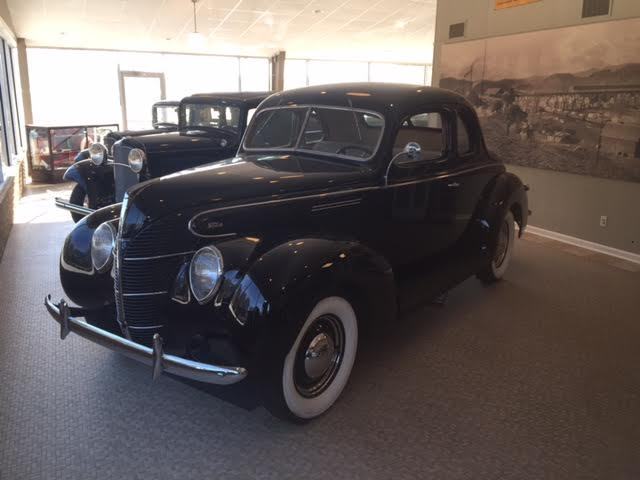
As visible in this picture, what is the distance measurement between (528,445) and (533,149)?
4.30 m

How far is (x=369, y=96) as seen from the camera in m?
2.97

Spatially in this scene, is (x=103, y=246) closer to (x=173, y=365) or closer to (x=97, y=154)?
(x=173, y=365)

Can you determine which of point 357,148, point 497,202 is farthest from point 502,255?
point 357,148

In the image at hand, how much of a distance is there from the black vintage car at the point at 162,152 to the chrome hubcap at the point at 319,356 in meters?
3.46

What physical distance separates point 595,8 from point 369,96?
3.40 metres

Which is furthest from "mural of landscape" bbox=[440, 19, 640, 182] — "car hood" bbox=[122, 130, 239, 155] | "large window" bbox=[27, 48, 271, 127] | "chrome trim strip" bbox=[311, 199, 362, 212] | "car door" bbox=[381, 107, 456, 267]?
"large window" bbox=[27, 48, 271, 127]

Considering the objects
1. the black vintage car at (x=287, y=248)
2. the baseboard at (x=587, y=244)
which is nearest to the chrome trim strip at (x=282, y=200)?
the black vintage car at (x=287, y=248)

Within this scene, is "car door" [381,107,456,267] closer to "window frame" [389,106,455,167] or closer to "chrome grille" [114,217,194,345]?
"window frame" [389,106,455,167]

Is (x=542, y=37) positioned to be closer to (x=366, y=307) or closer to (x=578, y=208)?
(x=578, y=208)

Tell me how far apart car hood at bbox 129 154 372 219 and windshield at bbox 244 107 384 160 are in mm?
128

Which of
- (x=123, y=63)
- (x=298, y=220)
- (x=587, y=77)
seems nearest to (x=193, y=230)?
(x=298, y=220)

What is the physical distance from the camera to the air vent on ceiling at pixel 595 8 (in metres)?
4.77

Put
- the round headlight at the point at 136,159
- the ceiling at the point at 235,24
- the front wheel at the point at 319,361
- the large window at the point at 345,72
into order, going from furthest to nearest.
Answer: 1. the large window at the point at 345,72
2. the ceiling at the point at 235,24
3. the round headlight at the point at 136,159
4. the front wheel at the point at 319,361

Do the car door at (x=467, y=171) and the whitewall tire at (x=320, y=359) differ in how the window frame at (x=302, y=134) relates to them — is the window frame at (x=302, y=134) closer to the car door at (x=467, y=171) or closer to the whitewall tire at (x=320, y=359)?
the car door at (x=467, y=171)
